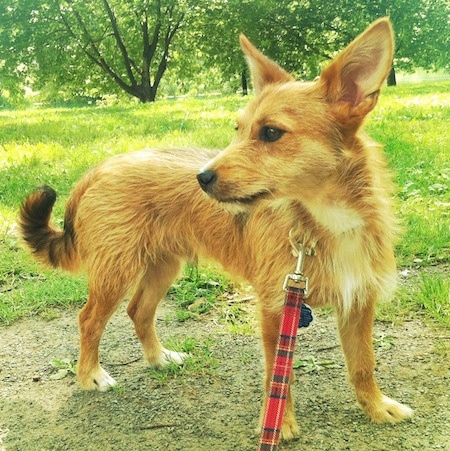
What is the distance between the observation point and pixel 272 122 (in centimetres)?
260

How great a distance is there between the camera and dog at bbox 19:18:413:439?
2570 millimetres

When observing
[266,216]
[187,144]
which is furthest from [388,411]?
[187,144]

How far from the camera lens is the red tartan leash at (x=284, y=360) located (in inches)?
89.0

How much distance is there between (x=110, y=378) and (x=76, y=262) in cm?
74

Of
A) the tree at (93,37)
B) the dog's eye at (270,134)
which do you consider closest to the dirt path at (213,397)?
the dog's eye at (270,134)

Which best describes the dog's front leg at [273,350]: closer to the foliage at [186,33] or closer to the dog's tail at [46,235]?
the dog's tail at [46,235]

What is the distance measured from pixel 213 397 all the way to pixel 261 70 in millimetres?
1771

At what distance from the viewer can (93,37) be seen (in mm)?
27422

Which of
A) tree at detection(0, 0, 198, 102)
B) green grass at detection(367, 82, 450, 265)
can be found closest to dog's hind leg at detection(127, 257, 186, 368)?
green grass at detection(367, 82, 450, 265)

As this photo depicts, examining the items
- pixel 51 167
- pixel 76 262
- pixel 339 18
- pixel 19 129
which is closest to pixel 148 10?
pixel 339 18

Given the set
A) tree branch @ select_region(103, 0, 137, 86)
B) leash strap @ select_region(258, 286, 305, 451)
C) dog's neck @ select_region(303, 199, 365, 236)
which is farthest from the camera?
tree branch @ select_region(103, 0, 137, 86)

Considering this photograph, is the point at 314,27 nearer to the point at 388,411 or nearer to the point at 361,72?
the point at 361,72

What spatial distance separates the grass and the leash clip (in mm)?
1385

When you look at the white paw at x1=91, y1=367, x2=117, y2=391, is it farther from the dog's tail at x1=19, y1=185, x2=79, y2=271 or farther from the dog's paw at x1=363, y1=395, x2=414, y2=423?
the dog's paw at x1=363, y1=395, x2=414, y2=423
